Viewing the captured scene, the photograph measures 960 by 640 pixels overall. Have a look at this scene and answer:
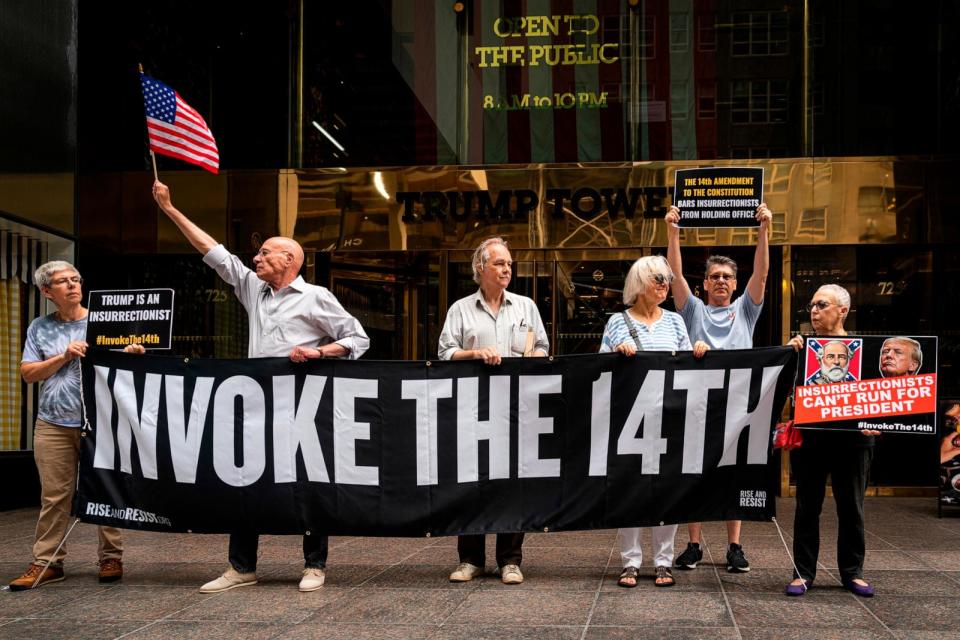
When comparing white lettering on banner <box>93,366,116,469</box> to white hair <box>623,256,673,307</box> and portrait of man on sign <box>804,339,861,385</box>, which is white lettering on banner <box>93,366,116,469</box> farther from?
portrait of man on sign <box>804,339,861,385</box>

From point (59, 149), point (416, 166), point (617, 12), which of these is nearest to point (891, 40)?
point (617, 12)

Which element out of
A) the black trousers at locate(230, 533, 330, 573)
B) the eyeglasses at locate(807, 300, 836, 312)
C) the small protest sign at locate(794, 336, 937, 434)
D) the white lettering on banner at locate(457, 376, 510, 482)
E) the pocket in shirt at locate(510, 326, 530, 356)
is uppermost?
the eyeglasses at locate(807, 300, 836, 312)

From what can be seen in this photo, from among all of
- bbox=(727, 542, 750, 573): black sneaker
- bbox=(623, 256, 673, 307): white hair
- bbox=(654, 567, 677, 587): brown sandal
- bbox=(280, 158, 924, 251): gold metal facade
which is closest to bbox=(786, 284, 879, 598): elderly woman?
bbox=(727, 542, 750, 573): black sneaker

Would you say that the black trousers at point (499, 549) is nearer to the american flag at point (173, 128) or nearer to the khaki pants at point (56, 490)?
the khaki pants at point (56, 490)

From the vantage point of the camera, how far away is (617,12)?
39.2 ft

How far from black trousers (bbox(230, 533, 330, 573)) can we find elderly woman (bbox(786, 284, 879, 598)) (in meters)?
2.83

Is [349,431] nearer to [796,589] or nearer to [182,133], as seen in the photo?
[796,589]

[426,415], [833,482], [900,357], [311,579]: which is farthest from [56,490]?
[900,357]

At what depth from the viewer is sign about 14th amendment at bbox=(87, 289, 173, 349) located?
20.8ft

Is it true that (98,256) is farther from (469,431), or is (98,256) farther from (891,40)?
(891,40)

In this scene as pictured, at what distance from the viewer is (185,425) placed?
6.24 meters

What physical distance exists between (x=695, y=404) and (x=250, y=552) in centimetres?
294

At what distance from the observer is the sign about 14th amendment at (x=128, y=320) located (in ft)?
20.8

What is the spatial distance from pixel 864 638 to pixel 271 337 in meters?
3.79
